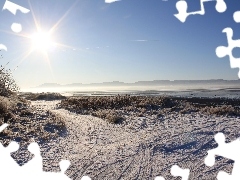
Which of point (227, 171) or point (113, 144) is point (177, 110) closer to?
point (113, 144)

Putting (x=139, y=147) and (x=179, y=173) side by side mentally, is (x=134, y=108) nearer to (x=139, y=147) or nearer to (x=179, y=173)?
(x=139, y=147)

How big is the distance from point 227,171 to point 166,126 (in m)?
7.64

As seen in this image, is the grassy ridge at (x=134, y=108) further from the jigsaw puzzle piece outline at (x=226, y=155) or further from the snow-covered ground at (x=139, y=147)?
the jigsaw puzzle piece outline at (x=226, y=155)

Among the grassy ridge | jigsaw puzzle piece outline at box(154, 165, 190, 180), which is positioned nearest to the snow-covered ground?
jigsaw puzzle piece outline at box(154, 165, 190, 180)

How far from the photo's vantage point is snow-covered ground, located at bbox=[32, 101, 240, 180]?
34.0 feet

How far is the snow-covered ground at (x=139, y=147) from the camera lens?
1038cm

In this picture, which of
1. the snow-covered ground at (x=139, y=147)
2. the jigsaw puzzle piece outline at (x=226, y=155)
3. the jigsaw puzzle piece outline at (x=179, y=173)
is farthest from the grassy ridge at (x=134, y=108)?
the jigsaw puzzle piece outline at (x=179, y=173)

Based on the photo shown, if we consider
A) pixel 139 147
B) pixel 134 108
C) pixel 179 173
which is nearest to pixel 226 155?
pixel 179 173

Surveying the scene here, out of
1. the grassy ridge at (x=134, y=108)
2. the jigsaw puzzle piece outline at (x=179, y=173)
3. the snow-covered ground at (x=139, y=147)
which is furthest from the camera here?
the grassy ridge at (x=134, y=108)

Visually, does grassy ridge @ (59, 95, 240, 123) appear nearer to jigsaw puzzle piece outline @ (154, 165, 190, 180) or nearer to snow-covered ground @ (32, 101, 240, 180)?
snow-covered ground @ (32, 101, 240, 180)

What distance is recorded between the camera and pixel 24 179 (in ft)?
30.0

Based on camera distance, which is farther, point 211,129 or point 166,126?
point 166,126

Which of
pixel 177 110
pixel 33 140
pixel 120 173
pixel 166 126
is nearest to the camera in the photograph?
pixel 120 173

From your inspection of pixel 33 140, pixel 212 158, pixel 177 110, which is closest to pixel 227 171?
pixel 212 158
